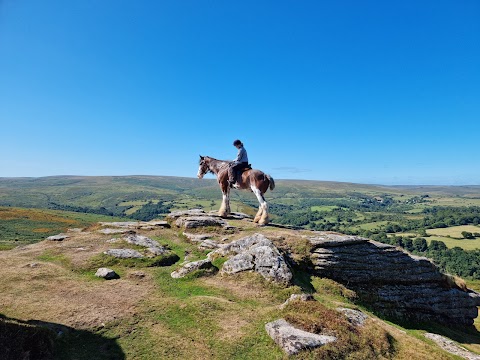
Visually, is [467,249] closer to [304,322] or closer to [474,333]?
[474,333]

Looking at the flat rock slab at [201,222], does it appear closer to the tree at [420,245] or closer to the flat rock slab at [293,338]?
the flat rock slab at [293,338]

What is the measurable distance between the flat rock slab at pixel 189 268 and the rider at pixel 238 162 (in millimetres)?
9650

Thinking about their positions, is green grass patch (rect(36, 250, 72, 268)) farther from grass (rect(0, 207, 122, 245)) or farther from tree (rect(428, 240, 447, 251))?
tree (rect(428, 240, 447, 251))

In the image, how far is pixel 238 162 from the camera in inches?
1046

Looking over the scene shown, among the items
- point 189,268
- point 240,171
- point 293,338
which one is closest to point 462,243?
point 240,171

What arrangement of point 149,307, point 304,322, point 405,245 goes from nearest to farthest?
point 304,322, point 149,307, point 405,245

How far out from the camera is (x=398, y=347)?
41.2 ft

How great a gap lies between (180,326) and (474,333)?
25.9 metres

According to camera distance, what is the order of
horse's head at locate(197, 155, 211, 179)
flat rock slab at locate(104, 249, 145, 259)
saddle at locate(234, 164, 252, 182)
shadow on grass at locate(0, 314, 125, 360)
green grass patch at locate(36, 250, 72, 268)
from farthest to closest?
horse's head at locate(197, 155, 211, 179) < saddle at locate(234, 164, 252, 182) < flat rock slab at locate(104, 249, 145, 259) < green grass patch at locate(36, 250, 72, 268) < shadow on grass at locate(0, 314, 125, 360)

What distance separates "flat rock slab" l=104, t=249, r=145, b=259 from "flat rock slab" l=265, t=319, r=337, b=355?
11183 millimetres

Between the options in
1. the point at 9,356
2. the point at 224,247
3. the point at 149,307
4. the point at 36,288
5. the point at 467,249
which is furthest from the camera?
the point at 467,249

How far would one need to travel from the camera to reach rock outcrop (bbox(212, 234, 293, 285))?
55.7ft

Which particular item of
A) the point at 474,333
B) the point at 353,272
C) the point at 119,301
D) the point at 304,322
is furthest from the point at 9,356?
the point at 474,333

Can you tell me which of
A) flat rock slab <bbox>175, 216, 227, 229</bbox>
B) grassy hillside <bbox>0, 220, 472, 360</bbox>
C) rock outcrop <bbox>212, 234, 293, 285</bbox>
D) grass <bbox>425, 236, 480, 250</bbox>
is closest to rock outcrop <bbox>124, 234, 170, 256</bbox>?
grassy hillside <bbox>0, 220, 472, 360</bbox>
